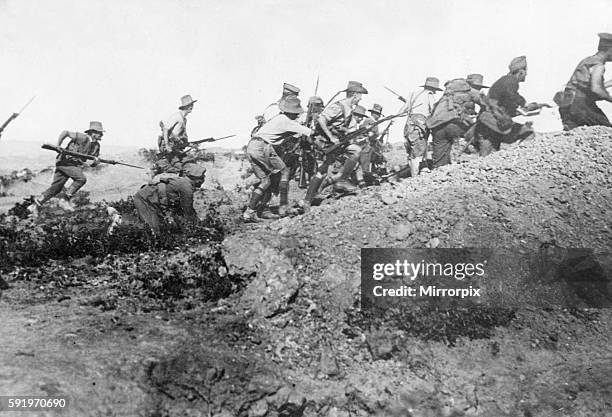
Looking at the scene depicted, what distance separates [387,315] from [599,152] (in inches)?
167

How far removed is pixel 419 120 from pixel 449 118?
2.30 ft

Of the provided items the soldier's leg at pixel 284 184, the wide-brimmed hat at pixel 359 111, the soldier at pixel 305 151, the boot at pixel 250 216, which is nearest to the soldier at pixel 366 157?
the wide-brimmed hat at pixel 359 111

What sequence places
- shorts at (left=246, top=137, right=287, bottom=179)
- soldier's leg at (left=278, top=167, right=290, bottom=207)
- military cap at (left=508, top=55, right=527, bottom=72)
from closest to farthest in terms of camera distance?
1. shorts at (left=246, top=137, right=287, bottom=179)
2. military cap at (left=508, top=55, right=527, bottom=72)
3. soldier's leg at (left=278, top=167, right=290, bottom=207)

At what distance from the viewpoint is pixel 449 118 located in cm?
1012

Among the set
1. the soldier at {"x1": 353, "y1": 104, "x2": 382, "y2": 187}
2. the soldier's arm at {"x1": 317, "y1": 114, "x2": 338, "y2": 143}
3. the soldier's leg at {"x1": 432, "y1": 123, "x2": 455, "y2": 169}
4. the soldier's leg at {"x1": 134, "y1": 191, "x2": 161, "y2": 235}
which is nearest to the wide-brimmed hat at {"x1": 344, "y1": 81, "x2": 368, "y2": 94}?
the soldier's arm at {"x1": 317, "y1": 114, "x2": 338, "y2": 143}

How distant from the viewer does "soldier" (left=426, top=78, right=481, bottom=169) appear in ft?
33.4

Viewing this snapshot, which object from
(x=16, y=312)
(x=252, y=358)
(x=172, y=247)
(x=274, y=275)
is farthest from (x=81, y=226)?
(x=252, y=358)

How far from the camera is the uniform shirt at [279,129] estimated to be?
361 inches

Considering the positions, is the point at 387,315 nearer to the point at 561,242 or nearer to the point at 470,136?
the point at 561,242

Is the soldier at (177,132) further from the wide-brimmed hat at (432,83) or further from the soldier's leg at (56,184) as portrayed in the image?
the wide-brimmed hat at (432,83)

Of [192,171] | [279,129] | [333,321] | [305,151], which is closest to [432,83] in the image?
[305,151]

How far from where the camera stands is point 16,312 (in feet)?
19.8

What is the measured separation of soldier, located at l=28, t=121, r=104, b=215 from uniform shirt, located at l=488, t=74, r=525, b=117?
759cm

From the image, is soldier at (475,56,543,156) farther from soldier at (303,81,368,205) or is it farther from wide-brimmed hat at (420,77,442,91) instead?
soldier at (303,81,368,205)
